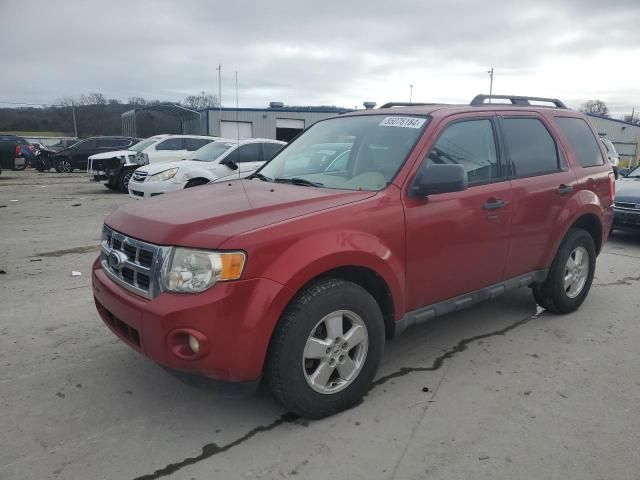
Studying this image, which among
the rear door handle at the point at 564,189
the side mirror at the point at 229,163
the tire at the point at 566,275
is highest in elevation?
the side mirror at the point at 229,163

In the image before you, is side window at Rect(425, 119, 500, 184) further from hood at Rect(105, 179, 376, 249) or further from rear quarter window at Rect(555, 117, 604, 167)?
rear quarter window at Rect(555, 117, 604, 167)

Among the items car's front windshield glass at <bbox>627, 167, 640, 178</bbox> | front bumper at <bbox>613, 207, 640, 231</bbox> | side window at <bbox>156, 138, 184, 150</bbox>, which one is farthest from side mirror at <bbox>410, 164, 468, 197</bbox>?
side window at <bbox>156, 138, 184, 150</bbox>

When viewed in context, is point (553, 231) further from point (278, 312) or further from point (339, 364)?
point (278, 312)

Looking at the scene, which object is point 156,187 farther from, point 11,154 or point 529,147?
point 11,154

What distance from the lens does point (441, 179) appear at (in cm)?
299

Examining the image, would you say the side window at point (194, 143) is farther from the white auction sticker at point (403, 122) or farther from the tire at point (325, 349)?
the tire at point (325, 349)

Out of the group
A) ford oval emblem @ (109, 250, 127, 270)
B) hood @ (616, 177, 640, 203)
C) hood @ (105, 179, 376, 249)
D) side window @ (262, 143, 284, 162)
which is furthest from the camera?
Result: side window @ (262, 143, 284, 162)

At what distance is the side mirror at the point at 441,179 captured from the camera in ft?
9.81

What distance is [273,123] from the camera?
3900cm

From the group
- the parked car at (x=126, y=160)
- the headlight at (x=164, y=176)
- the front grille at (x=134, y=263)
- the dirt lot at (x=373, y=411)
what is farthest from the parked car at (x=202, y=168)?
the front grille at (x=134, y=263)

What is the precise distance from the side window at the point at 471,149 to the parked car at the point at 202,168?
6.37m

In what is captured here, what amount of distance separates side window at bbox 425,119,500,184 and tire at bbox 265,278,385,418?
45.3 inches

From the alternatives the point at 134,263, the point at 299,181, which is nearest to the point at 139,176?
the point at 299,181

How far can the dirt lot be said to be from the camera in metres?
2.48
